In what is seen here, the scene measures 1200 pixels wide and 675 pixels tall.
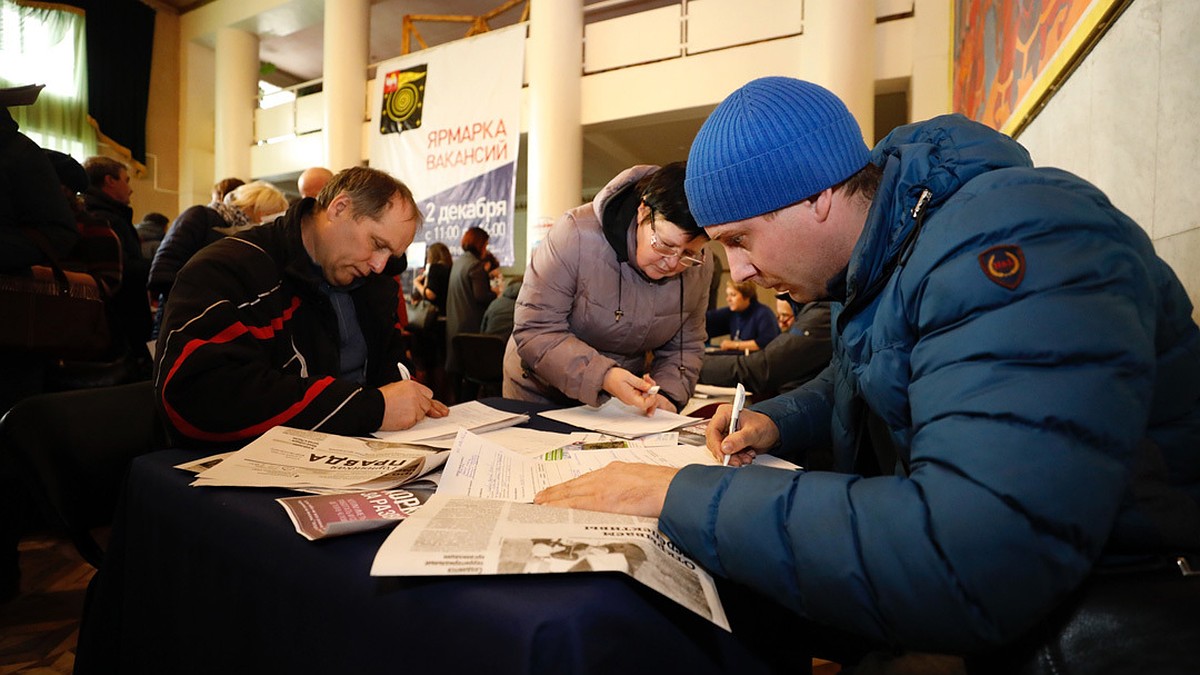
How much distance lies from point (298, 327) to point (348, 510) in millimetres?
893

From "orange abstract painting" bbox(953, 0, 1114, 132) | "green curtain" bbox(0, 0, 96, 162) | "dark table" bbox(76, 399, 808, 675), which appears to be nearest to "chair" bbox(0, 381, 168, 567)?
"dark table" bbox(76, 399, 808, 675)

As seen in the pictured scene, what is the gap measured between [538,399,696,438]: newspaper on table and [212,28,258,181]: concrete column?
26.8ft

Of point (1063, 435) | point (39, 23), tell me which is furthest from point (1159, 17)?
point (39, 23)

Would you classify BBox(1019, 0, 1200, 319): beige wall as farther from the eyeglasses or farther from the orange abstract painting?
the eyeglasses

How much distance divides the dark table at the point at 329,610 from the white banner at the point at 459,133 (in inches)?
178

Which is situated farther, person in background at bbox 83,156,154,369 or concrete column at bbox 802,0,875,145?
concrete column at bbox 802,0,875,145

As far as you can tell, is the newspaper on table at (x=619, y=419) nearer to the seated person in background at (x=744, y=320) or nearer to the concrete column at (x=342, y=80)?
the seated person in background at (x=744, y=320)

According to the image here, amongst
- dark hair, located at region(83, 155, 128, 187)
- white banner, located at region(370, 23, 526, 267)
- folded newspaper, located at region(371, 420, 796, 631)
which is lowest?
folded newspaper, located at region(371, 420, 796, 631)

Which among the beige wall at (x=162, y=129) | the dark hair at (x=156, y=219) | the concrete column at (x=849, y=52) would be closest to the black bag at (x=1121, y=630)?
the concrete column at (x=849, y=52)

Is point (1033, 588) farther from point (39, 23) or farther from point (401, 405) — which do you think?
point (39, 23)

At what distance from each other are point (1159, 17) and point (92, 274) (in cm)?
294

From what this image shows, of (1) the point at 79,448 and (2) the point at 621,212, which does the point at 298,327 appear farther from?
(2) the point at 621,212

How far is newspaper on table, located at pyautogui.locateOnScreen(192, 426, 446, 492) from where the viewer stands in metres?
0.79

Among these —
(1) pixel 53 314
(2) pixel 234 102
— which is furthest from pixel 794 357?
(2) pixel 234 102
